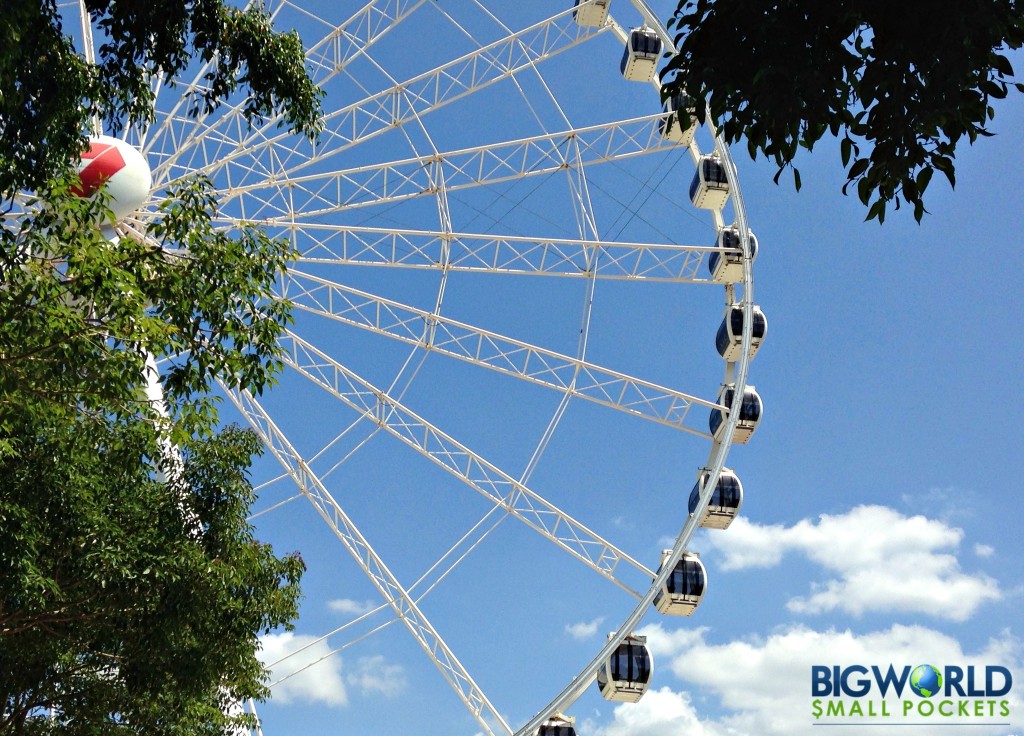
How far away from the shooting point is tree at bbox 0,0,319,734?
10.1 metres

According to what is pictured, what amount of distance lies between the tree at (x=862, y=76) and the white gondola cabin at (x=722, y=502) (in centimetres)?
1914

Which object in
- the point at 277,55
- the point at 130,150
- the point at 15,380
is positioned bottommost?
the point at 15,380

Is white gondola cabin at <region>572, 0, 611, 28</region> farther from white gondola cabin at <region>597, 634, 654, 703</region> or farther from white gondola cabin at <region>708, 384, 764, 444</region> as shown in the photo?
white gondola cabin at <region>597, 634, 654, 703</region>

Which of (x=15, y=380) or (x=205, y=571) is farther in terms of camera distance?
(x=205, y=571)

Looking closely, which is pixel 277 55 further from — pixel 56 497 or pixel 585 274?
pixel 585 274

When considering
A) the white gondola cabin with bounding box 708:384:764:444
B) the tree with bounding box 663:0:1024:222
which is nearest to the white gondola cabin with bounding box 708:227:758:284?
the white gondola cabin with bounding box 708:384:764:444

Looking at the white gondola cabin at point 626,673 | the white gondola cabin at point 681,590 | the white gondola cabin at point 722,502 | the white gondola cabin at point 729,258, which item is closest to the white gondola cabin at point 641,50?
the white gondola cabin at point 729,258

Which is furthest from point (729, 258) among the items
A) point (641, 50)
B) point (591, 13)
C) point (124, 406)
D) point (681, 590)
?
point (124, 406)

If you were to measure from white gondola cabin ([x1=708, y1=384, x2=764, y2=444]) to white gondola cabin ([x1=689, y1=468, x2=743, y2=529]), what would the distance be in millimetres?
965

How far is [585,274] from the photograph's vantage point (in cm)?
2592

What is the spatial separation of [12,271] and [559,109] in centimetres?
Answer: 1806

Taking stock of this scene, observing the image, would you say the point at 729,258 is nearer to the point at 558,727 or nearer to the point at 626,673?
the point at 626,673

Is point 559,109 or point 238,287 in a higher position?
point 559,109

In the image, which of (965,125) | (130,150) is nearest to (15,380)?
(965,125)
